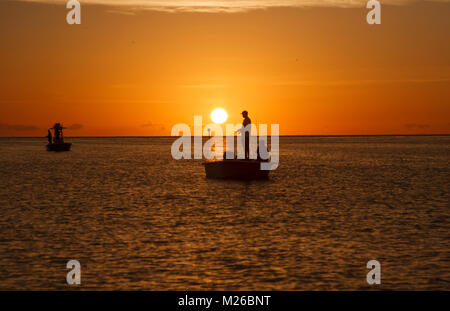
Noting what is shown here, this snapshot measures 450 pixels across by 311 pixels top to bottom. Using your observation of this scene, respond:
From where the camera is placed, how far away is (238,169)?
154 feet

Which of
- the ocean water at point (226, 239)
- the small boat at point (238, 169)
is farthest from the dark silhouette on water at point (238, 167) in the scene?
the ocean water at point (226, 239)

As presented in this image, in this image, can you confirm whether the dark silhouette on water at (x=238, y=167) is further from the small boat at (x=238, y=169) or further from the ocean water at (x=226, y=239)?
the ocean water at (x=226, y=239)

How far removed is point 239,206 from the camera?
34.9 metres

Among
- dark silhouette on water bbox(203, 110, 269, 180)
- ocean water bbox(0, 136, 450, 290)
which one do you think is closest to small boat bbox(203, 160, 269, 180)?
dark silhouette on water bbox(203, 110, 269, 180)

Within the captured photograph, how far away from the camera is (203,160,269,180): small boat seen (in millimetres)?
46487

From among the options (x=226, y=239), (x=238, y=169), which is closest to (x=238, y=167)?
(x=238, y=169)

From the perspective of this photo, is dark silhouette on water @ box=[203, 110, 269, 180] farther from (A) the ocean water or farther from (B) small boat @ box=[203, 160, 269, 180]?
(A) the ocean water

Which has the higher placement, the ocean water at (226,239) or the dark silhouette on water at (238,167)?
the dark silhouette on water at (238,167)

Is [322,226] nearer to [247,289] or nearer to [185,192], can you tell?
[247,289]

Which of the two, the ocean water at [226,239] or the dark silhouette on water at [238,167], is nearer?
the ocean water at [226,239]

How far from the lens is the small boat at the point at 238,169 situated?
46487mm
